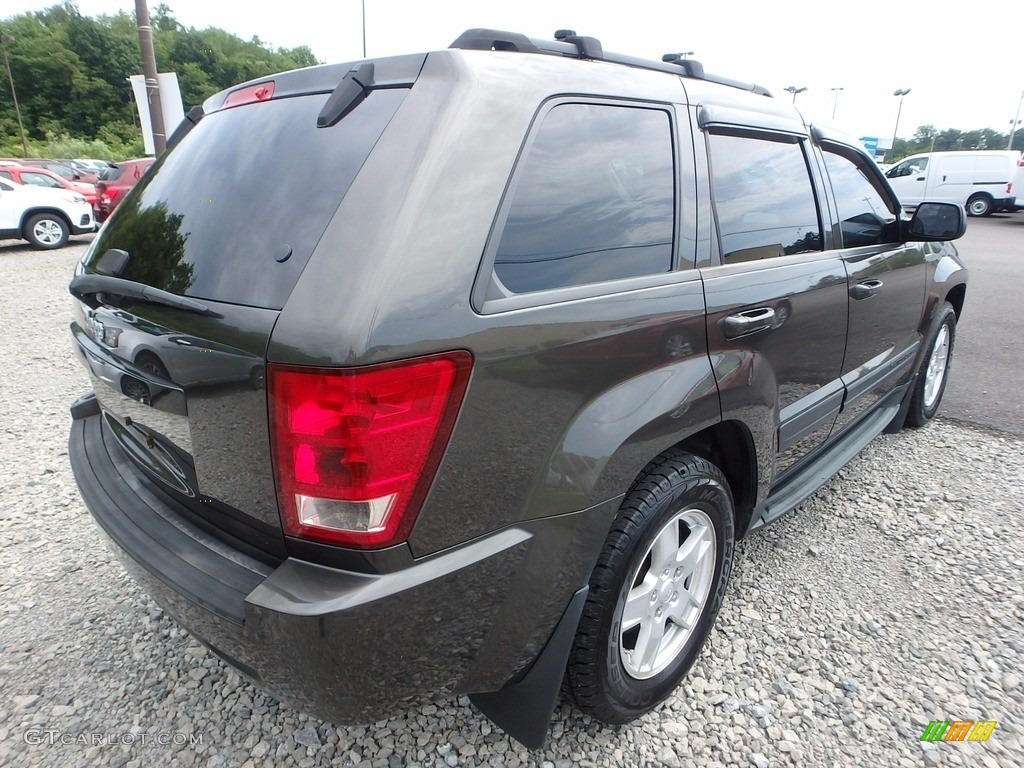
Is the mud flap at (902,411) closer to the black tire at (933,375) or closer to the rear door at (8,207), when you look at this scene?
the black tire at (933,375)

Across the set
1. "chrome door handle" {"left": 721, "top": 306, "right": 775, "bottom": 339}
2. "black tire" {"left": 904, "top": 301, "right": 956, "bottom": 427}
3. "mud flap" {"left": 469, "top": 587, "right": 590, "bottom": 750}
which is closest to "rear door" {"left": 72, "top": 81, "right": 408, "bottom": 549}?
"mud flap" {"left": 469, "top": 587, "right": 590, "bottom": 750}

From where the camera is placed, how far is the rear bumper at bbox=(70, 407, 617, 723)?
1276mm

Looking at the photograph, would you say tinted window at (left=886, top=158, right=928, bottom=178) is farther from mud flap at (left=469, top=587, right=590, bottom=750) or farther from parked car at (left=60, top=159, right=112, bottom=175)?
parked car at (left=60, top=159, right=112, bottom=175)

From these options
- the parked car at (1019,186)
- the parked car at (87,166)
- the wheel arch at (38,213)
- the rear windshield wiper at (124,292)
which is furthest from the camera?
the parked car at (87,166)

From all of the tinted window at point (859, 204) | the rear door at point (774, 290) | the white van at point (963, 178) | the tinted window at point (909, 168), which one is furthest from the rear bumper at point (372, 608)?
the tinted window at point (909, 168)

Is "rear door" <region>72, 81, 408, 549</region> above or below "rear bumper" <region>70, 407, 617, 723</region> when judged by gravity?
above

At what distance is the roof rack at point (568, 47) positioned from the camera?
1.62 m

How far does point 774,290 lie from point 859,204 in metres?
1.22

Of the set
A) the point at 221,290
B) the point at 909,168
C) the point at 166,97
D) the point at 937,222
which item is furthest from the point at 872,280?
the point at 909,168

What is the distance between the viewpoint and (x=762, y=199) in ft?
7.37

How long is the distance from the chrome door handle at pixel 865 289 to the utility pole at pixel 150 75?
31.4 feet

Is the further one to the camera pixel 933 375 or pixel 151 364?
pixel 933 375

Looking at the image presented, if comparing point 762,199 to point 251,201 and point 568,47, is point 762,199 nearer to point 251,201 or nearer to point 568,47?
point 568,47

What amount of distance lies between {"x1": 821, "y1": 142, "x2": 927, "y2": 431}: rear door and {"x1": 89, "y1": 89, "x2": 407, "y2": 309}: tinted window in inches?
83.0
